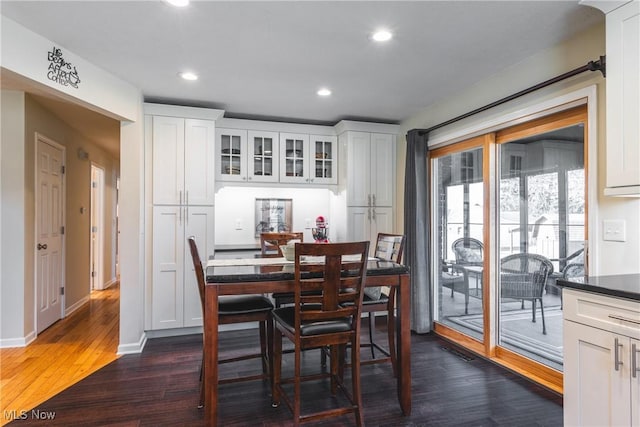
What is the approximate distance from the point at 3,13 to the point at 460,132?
356cm

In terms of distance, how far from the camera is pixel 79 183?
529cm

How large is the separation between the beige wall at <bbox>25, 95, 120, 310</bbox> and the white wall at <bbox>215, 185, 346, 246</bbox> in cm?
166

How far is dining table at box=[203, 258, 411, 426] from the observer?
85.4 inches

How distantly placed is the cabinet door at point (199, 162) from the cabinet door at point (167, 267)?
0.76ft

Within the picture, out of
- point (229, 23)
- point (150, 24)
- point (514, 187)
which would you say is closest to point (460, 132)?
point (514, 187)

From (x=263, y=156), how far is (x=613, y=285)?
3601mm

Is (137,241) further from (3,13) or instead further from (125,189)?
(3,13)

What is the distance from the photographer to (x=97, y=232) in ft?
21.5

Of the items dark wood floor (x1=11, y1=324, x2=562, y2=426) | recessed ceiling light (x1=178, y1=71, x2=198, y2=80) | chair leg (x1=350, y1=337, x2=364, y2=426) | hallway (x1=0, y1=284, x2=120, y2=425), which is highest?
recessed ceiling light (x1=178, y1=71, x2=198, y2=80)

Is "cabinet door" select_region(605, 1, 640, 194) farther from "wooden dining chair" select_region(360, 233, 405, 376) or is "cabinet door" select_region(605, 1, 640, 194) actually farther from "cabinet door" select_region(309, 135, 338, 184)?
"cabinet door" select_region(309, 135, 338, 184)

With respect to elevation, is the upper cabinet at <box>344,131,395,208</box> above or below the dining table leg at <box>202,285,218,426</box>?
above

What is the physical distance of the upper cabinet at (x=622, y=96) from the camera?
6.51ft

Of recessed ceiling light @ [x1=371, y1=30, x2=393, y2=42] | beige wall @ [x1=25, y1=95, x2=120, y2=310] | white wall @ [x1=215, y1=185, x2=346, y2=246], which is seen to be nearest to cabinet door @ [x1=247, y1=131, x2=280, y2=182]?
white wall @ [x1=215, y1=185, x2=346, y2=246]

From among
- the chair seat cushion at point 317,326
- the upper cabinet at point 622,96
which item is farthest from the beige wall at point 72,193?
the upper cabinet at point 622,96
